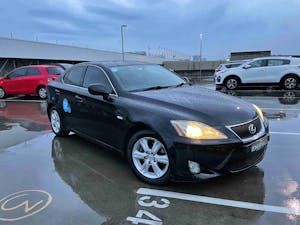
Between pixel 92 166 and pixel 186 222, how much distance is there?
209cm

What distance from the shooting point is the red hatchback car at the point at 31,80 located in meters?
13.2

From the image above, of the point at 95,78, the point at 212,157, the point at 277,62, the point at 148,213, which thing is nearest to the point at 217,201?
the point at 212,157

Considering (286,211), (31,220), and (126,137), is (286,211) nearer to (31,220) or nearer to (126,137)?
(126,137)

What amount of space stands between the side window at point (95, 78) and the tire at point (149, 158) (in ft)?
3.29

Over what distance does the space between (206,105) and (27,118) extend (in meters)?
6.53

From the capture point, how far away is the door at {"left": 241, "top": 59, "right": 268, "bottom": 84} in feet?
47.0

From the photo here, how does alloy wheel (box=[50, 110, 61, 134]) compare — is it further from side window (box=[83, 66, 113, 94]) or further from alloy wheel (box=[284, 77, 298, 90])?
alloy wheel (box=[284, 77, 298, 90])

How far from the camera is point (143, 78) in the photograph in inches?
197

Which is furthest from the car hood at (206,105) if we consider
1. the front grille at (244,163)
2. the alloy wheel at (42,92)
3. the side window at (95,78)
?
the alloy wheel at (42,92)

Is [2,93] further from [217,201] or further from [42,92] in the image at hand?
[217,201]

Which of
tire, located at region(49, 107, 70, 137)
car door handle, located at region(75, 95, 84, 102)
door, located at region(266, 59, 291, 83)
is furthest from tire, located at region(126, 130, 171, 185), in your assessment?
door, located at region(266, 59, 291, 83)

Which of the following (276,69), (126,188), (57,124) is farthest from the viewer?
(276,69)

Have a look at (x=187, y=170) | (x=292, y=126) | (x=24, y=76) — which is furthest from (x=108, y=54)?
(x=187, y=170)

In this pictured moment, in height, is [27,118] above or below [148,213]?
above
